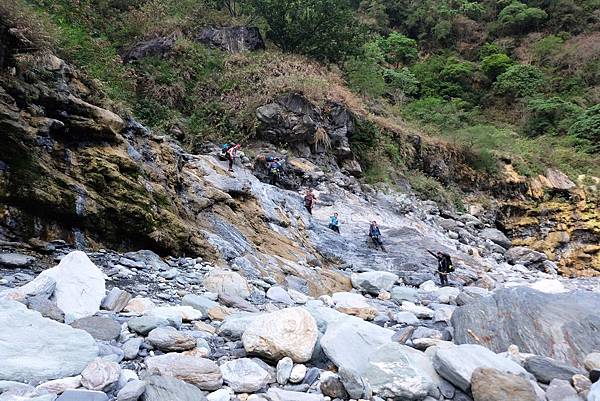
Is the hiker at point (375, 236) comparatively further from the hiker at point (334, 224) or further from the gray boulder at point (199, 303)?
the gray boulder at point (199, 303)

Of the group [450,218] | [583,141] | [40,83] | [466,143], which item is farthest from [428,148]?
[40,83]

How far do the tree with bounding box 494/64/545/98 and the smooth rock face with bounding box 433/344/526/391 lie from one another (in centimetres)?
3214

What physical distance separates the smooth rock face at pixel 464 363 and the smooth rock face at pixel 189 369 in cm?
159

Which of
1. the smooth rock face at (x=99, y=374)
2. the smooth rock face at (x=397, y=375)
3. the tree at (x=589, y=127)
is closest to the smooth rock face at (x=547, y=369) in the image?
the smooth rock face at (x=397, y=375)

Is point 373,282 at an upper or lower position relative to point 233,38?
lower

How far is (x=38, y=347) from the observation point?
2785mm

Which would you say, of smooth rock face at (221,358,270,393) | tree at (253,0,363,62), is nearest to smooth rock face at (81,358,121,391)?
smooth rock face at (221,358,270,393)

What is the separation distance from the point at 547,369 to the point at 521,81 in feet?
107

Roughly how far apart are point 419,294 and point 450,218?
1020 centimetres

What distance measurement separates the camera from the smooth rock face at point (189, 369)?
2.74 m

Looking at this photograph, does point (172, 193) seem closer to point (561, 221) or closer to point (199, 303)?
point (199, 303)

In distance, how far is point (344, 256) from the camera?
10539 mm

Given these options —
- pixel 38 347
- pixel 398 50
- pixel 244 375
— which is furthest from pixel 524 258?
pixel 398 50

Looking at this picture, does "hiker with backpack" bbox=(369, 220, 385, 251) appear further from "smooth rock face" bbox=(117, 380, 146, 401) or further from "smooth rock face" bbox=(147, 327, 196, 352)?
"smooth rock face" bbox=(117, 380, 146, 401)
